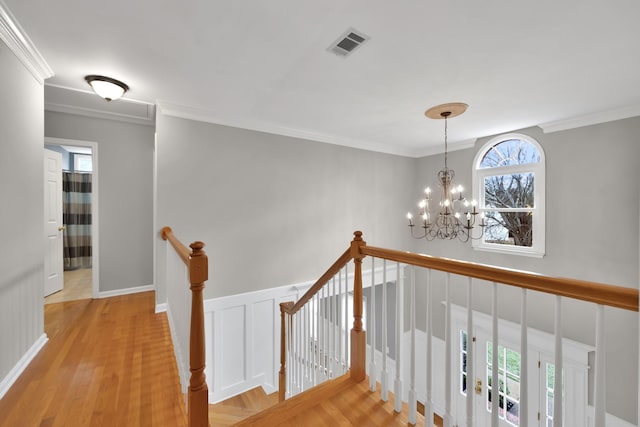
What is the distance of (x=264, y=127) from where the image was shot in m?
3.69

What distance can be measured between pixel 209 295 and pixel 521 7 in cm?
378

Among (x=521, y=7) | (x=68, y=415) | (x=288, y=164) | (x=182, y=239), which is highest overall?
(x=521, y=7)

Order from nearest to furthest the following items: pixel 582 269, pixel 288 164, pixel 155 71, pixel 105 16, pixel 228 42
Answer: pixel 105 16, pixel 228 42, pixel 155 71, pixel 582 269, pixel 288 164

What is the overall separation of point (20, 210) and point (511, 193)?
18.6 ft

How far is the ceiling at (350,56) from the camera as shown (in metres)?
1.62

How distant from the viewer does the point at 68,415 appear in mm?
1553

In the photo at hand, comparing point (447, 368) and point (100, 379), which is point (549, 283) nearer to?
point (447, 368)

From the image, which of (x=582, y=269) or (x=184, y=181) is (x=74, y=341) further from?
(x=582, y=269)

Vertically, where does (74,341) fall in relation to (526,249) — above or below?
below

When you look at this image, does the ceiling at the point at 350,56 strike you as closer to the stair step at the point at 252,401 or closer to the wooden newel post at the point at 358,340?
the wooden newel post at the point at 358,340

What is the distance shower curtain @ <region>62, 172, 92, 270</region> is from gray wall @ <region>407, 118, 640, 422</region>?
307 inches

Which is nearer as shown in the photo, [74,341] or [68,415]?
[68,415]

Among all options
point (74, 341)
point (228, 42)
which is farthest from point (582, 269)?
point (74, 341)

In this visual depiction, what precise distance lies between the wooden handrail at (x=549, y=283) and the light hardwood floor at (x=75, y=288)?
4.44 meters
